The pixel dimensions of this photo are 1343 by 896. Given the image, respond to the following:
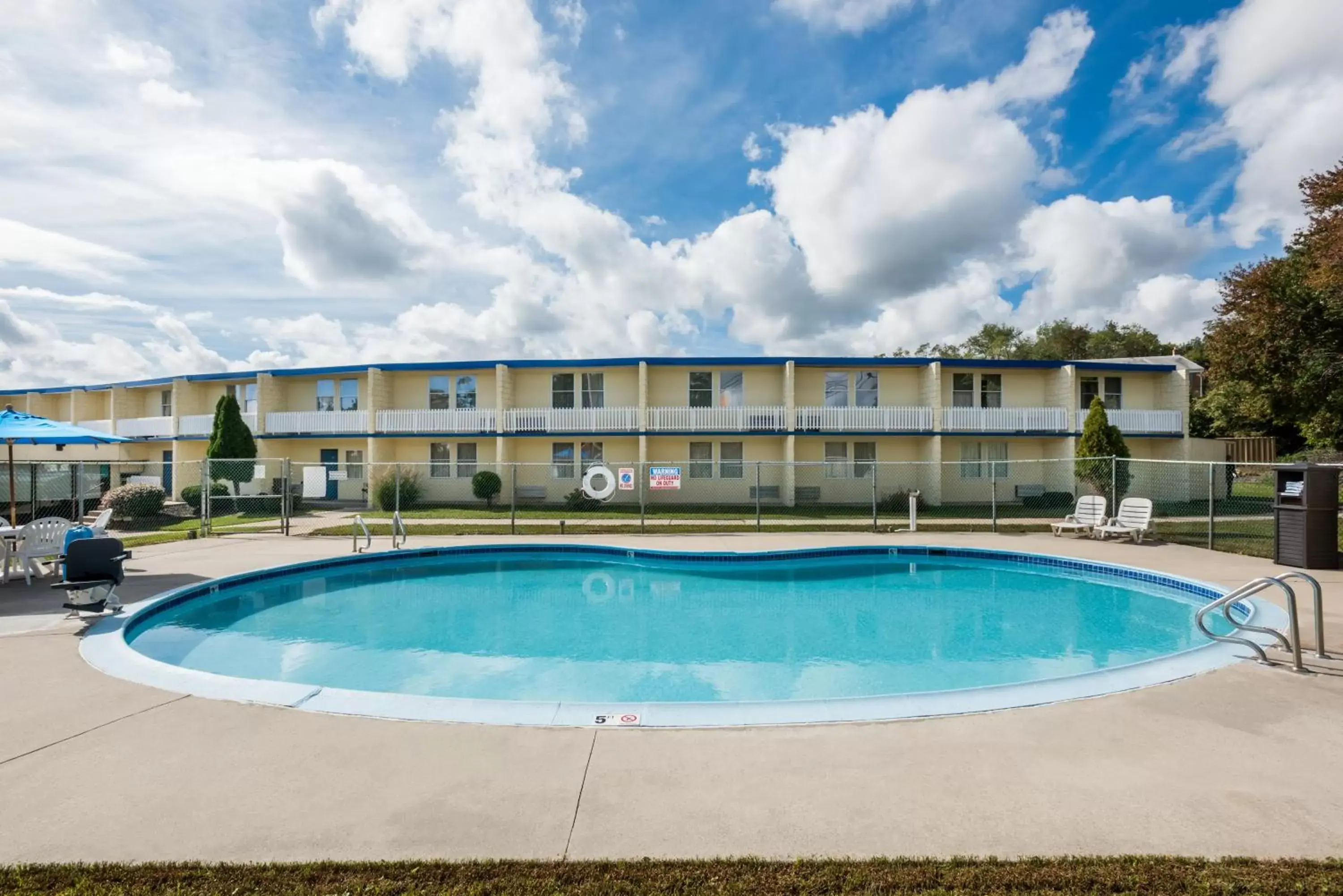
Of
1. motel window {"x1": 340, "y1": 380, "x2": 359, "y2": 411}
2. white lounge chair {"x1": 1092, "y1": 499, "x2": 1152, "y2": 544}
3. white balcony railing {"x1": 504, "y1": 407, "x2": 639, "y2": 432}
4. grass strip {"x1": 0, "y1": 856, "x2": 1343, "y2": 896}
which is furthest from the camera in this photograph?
motel window {"x1": 340, "y1": 380, "x2": 359, "y2": 411}

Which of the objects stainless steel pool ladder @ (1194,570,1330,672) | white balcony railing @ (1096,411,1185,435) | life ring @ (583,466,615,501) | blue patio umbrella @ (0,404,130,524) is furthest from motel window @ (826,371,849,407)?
blue patio umbrella @ (0,404,130,524)

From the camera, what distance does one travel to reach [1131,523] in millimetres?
16000

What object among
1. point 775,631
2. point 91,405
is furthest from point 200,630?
point 91,405

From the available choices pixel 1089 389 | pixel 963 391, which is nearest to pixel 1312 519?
pixel 963 391

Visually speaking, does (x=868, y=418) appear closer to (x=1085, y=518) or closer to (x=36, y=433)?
(x=1085, y=518)

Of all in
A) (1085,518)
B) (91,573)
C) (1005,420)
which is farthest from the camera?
(1005,420)

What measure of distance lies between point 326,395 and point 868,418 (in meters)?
23.8

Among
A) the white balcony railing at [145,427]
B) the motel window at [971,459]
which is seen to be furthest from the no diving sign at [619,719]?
the white balcony railing at [145,427]

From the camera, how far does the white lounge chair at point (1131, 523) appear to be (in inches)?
614

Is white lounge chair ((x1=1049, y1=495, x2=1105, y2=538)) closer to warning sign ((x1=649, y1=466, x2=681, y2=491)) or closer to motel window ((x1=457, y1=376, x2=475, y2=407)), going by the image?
warning sign ((x1=649, y1=466, x2=681, y2=491))

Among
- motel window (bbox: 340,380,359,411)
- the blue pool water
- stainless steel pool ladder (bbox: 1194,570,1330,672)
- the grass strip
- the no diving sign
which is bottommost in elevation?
the blue pool water

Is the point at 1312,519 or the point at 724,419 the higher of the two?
the point at 724,419

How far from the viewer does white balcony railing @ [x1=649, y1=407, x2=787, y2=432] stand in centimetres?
2523

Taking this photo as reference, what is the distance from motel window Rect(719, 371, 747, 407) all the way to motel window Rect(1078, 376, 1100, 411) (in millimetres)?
14284
